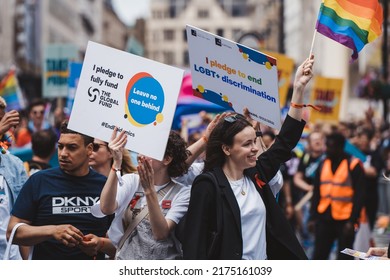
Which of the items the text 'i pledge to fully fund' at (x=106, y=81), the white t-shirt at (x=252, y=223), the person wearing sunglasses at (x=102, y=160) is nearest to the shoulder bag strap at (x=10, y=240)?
the text 'i pledge to fully fund' at (x=106, y=81)

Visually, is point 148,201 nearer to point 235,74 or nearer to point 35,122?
point 235,74

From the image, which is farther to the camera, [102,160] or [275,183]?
[102,160]

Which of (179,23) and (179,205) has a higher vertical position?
(179,23)

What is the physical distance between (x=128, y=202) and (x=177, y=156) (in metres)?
0.41

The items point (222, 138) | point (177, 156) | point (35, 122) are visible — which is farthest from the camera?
point (35, 122)

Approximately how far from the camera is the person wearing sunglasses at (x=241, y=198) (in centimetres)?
596

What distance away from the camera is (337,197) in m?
11.8

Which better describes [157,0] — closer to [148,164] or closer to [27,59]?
[27,59]

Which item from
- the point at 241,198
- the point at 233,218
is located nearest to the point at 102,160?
the point at 241,198

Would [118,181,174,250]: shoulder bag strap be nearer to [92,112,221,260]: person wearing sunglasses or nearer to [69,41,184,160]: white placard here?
[92,112,221,260]: person wearing sunglasses

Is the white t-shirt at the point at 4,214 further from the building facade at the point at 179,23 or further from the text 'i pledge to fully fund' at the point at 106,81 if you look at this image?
the building facade at the point at 179,23

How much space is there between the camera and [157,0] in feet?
562

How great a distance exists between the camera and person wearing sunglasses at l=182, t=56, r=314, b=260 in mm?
5957

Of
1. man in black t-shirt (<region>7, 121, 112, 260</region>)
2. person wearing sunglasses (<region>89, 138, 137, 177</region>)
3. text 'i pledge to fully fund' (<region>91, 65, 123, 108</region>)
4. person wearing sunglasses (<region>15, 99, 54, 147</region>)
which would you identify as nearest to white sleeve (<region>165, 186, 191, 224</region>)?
man in black t-shirt (<region>7, 121, 112, 260</region>)
